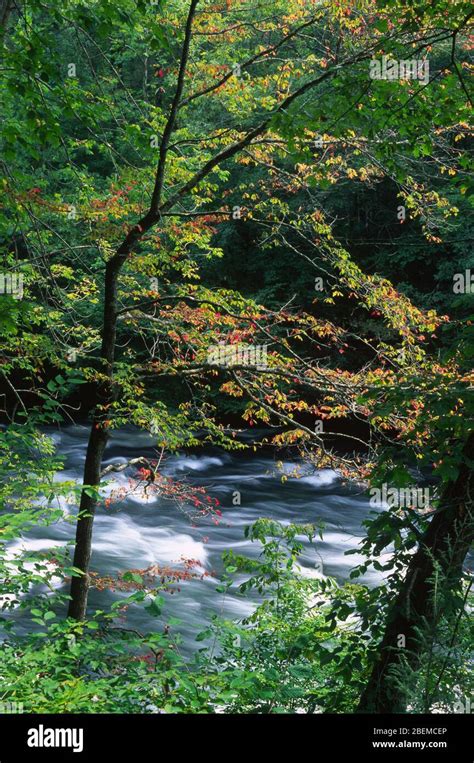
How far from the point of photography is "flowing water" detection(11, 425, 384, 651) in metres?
9.72

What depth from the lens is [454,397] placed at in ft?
11.9

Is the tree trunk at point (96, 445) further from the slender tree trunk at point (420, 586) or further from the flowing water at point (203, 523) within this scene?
the slender tree trunk at point (420, 586)

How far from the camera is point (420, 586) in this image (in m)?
3.76

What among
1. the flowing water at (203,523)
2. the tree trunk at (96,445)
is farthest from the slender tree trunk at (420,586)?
the flowing water at (203,523)

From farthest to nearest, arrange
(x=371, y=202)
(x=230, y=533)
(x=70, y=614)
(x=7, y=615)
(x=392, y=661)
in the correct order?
1. (x=371, y=202)
2. (x=230, y=533)
3. (x=7, y=615)
4. (x=70, y=614)
5. (x=392, y=661)

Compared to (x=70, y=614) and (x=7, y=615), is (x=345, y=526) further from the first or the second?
(x=70, y=614)

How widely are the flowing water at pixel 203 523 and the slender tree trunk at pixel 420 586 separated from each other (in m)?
4.56

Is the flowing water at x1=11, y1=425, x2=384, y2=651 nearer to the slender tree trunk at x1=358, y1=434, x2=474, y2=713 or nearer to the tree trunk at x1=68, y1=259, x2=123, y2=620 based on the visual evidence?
the tree trunk at x1=68, y1=259, x2=123, y2=620

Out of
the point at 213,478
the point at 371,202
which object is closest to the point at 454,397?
the point at 213,478

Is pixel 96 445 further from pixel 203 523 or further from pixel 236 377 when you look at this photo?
pixel 203 523

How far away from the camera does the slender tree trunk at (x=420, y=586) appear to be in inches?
145

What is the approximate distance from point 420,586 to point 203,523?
30.6 feet

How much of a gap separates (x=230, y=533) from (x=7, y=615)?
15.2ft

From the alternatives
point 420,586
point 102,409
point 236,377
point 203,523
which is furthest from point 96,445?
point 203,523
